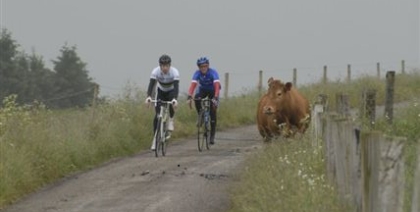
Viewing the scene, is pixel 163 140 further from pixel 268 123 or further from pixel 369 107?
pixel 369 107

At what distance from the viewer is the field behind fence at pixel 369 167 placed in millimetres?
4328

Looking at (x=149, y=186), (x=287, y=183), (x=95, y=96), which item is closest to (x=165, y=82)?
(x=95, y=96)

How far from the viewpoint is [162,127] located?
49.6 ft

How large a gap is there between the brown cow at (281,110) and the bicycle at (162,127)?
6.61 ft

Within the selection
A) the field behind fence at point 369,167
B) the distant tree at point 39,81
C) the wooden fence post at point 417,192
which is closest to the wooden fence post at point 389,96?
the field behind fence at point 369,167

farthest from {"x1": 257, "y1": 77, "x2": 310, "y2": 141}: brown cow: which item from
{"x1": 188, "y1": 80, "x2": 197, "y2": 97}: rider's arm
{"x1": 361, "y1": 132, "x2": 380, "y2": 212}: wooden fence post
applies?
{"x1": 361, "y1": 132, "x2": 380, "y2": 212}: wooden fence post

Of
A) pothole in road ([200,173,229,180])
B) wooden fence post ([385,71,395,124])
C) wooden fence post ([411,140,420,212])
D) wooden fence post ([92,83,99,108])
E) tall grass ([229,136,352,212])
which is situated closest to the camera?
wooden fence post ([411,140,420,212])

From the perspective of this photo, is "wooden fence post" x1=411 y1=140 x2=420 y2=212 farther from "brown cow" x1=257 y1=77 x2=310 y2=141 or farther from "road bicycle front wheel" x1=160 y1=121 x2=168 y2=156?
"road bicycle front wheel" x1=160 y1=121 x2=168 y2=156

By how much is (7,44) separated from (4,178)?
70387mm

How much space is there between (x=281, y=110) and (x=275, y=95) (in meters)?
0.28

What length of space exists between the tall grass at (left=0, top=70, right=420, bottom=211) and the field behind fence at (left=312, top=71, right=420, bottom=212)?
327 mm

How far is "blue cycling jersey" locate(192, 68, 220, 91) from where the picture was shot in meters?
16.0

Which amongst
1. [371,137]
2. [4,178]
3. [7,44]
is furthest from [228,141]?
[7,44]

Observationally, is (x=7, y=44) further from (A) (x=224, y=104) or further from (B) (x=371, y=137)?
(B) (x=371, y=137)
